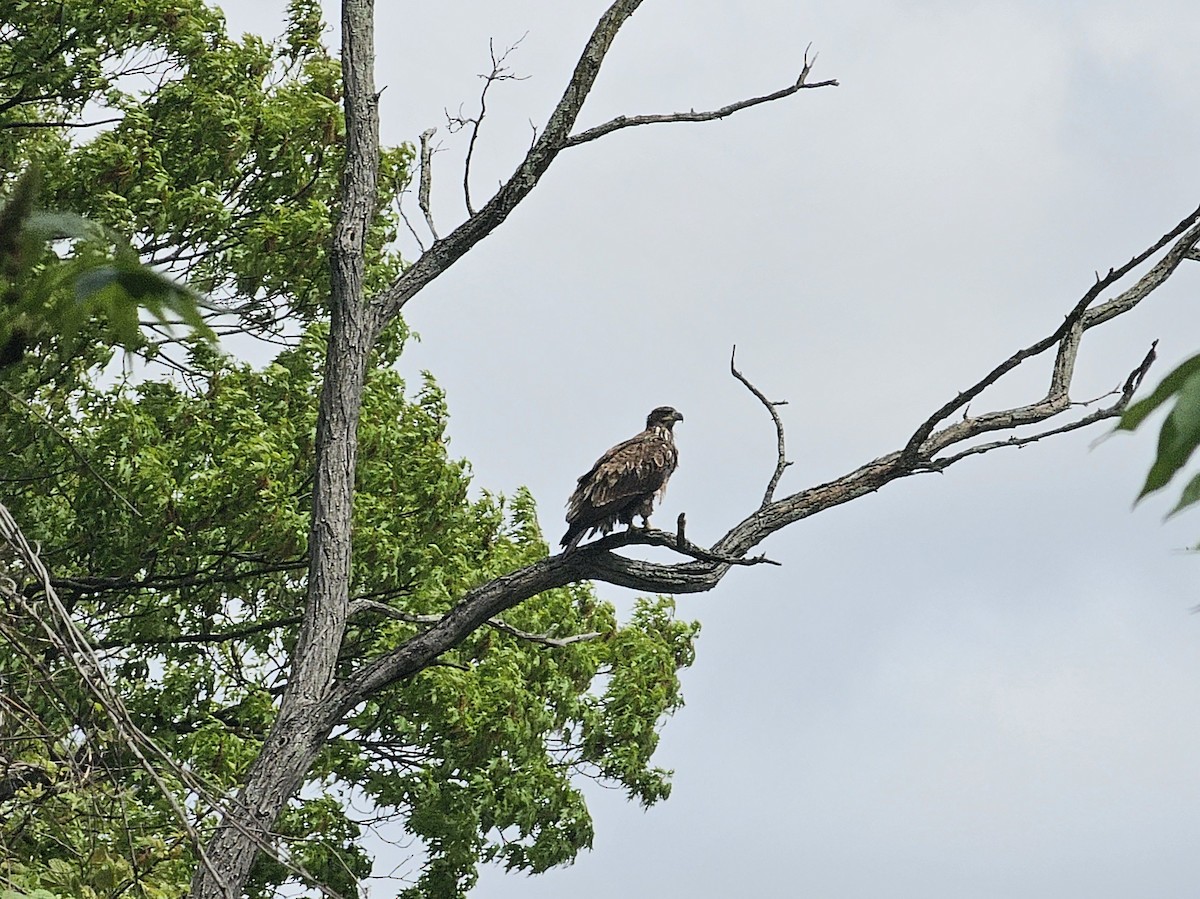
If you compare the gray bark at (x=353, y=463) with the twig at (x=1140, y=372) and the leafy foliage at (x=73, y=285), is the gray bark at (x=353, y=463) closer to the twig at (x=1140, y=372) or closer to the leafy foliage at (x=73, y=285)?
the twig at (x=1140, y=372)

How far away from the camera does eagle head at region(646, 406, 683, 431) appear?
8.74 meters

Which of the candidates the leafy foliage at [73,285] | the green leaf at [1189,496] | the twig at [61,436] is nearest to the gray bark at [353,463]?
the twig at [61,436]

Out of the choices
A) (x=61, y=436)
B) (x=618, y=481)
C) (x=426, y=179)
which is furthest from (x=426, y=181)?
(x=61, y=436)

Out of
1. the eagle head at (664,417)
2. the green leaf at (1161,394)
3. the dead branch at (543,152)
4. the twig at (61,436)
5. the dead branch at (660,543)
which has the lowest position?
the green leaf at (1161,394)

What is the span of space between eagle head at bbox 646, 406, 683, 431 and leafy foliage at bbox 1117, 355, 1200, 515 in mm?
7813

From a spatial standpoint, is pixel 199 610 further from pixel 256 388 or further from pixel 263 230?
pixel 263 230

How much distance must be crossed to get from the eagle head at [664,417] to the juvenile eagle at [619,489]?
0.78 m

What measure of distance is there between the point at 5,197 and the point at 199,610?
10887 mm

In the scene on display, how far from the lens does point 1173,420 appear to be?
86 cm

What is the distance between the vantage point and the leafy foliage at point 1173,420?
0.86 meters

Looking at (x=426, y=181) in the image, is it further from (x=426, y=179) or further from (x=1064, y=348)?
(x=1064, y=348)

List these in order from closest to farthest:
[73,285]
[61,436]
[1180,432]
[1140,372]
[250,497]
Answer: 1. [1180,432]
2. [73,285]
3. [61,436]
4. [1140,372]
5. [250,497]

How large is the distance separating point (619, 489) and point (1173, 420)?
664 cm

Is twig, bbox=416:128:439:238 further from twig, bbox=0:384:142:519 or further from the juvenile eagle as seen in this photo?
twig, bbox=0:384:142:519
